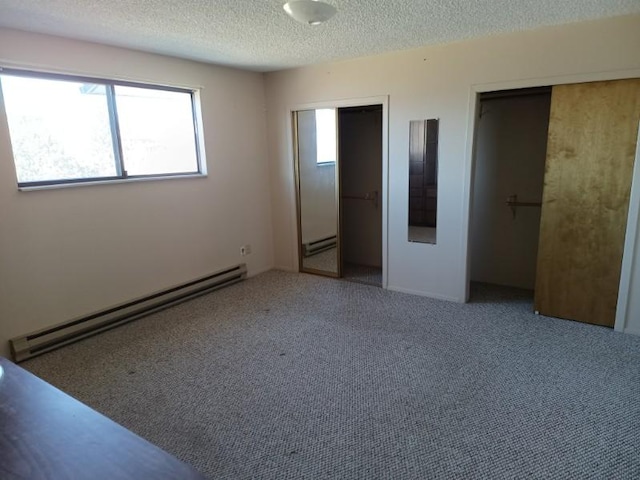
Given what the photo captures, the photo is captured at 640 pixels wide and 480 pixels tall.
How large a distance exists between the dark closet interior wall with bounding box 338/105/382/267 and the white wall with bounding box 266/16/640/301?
681 mm

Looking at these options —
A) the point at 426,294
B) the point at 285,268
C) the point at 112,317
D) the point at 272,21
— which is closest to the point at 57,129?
the point at 112,317

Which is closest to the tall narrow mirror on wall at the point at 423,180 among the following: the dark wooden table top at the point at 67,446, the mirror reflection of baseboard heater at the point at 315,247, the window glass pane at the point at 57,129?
the mirror reflection of baseboard heater at the point at 315,247

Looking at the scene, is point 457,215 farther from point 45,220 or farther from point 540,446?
point 45,220

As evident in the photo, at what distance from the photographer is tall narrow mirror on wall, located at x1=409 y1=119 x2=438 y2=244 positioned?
3865mm

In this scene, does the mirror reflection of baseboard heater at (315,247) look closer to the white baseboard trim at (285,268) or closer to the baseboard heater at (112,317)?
the white baseboard trim at (285,268)

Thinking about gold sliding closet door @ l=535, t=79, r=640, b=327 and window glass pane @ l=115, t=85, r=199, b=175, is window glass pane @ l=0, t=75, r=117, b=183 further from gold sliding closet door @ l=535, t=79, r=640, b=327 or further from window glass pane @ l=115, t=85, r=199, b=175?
gold sliding closet door @ l=535, t=79, r=640, b=327

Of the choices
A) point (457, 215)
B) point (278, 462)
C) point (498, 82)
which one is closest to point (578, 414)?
point (278, 462)

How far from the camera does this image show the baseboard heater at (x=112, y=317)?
119 inches

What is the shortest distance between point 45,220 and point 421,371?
298 centimetres

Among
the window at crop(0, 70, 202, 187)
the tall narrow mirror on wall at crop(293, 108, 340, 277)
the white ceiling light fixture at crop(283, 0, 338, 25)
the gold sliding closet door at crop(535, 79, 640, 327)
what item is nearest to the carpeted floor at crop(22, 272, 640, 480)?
the gold sliding closet door at crop(535, 79, 640, 327)

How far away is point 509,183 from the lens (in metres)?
4.23

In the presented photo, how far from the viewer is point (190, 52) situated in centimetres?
365

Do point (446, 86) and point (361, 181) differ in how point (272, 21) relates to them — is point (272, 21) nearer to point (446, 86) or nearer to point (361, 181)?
point (446, 86)

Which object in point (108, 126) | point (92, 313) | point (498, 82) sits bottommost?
point (92, 313)
